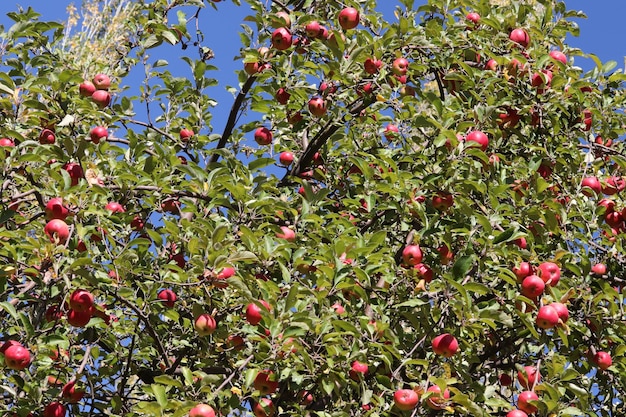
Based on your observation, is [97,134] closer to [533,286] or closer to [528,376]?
[533,286]

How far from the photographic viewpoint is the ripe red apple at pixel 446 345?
323 cm

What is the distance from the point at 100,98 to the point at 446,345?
217 centimetres

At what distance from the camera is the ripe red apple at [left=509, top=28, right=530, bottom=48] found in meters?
4.31

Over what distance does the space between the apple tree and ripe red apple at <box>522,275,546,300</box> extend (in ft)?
0.09

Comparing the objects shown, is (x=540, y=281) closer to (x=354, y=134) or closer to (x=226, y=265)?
(x=226, y=265)

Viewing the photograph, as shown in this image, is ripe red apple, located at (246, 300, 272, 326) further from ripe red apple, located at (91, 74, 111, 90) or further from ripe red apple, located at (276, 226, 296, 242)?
ripe red apple, located at (91, 74, 111, 90)

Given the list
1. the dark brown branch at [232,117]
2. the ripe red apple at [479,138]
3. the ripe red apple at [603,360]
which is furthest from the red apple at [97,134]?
the ripe red apple at [603,360]

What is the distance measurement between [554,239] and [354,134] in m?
1.46

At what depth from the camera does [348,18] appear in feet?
14.2

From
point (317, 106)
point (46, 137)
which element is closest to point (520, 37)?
point (317, 106)

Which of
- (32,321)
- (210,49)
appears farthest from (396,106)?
(32,321)

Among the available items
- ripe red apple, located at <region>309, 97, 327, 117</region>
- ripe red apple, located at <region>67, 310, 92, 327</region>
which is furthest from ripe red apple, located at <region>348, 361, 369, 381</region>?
ripe red apple, located at <region>309, 97, 327, 117</region>

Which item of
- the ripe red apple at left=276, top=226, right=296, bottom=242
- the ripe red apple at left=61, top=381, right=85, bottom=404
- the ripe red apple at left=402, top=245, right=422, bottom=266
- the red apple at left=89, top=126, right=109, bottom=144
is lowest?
the ripe red apple at left=61, top=381, right=85, bottom=404

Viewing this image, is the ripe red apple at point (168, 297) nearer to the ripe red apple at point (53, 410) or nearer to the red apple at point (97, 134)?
the ripe red apple at point (53, 410)
